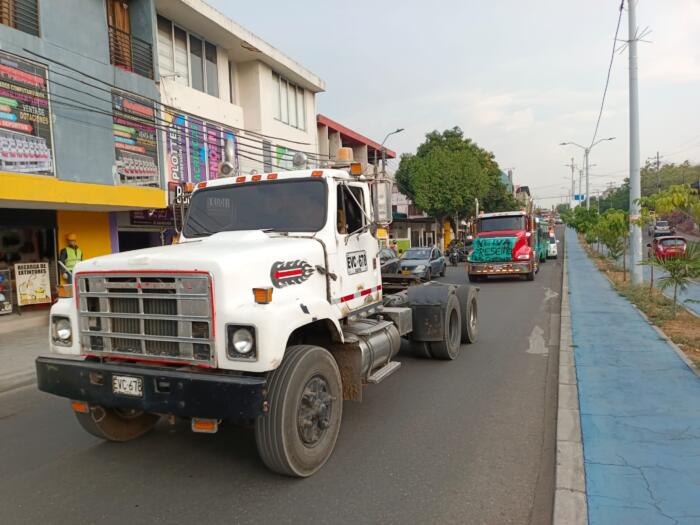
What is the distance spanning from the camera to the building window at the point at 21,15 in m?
10.2

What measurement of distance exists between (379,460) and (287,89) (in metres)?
20.1

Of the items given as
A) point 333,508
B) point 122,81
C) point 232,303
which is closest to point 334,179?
point 232,303

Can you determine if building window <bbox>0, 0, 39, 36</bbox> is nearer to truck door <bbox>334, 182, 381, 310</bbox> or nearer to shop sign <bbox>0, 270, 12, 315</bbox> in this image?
shop sign <bbox>0, 270, 12, 315</bbox>

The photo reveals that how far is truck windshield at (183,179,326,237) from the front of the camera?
4844mm

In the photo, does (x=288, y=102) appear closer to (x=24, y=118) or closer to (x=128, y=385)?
(x=24, y=118)

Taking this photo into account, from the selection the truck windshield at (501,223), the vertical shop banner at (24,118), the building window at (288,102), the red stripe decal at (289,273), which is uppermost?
the building window at (288,102)

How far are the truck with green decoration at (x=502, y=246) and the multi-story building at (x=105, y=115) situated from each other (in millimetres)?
9261

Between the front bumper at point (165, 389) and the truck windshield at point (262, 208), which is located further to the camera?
the truck windshield at point (262, 208)

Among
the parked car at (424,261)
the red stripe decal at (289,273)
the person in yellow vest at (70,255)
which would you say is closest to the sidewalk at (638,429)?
the red stripe decal at (289,273)

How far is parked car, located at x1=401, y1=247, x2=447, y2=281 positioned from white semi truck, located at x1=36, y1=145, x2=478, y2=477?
1457 cm

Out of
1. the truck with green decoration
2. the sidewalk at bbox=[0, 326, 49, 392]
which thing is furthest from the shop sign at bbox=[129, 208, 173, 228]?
the truck with green decoration

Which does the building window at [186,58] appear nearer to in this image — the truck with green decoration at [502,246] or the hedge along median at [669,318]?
the truck with green decoration at [502,246]

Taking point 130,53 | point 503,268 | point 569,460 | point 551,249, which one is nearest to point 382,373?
point 569,460

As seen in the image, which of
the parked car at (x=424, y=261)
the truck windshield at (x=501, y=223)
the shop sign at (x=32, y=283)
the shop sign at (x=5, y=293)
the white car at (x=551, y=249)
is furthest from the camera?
the white car at (x=551, y=249)
